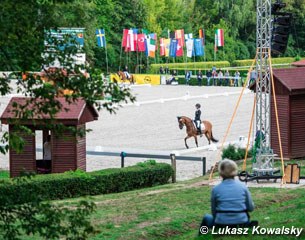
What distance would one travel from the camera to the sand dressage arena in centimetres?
3484

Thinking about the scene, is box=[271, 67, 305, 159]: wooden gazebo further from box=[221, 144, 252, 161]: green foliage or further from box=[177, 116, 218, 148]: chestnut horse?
box=[177, 116, 218, 148]: chestnut horse

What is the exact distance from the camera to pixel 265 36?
2472 centimetres

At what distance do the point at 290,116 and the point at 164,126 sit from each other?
17.8 m

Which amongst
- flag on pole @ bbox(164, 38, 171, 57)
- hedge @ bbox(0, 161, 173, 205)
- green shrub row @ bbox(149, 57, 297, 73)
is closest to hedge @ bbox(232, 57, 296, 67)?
green shrub row @ bbox(149, 57, 297, 73)

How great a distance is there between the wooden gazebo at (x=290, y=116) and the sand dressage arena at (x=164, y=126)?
2.80 metres

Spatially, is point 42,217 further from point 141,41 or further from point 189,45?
point 189,45

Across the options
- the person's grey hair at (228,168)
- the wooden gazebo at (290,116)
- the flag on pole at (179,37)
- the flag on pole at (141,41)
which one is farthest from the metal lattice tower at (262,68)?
the flag on pole at (179,37)

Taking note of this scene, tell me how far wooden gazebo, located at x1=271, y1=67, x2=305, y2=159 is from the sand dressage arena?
2802 mm

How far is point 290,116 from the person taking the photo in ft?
96.5

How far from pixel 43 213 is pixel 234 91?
60.6m

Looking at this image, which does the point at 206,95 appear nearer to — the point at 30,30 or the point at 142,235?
the point at 142,235

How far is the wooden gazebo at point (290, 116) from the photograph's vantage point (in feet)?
96.4

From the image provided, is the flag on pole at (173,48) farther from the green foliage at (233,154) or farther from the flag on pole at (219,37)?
the green foliage at (233,154)

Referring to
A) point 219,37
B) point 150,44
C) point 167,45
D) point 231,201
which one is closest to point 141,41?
point 150,44
